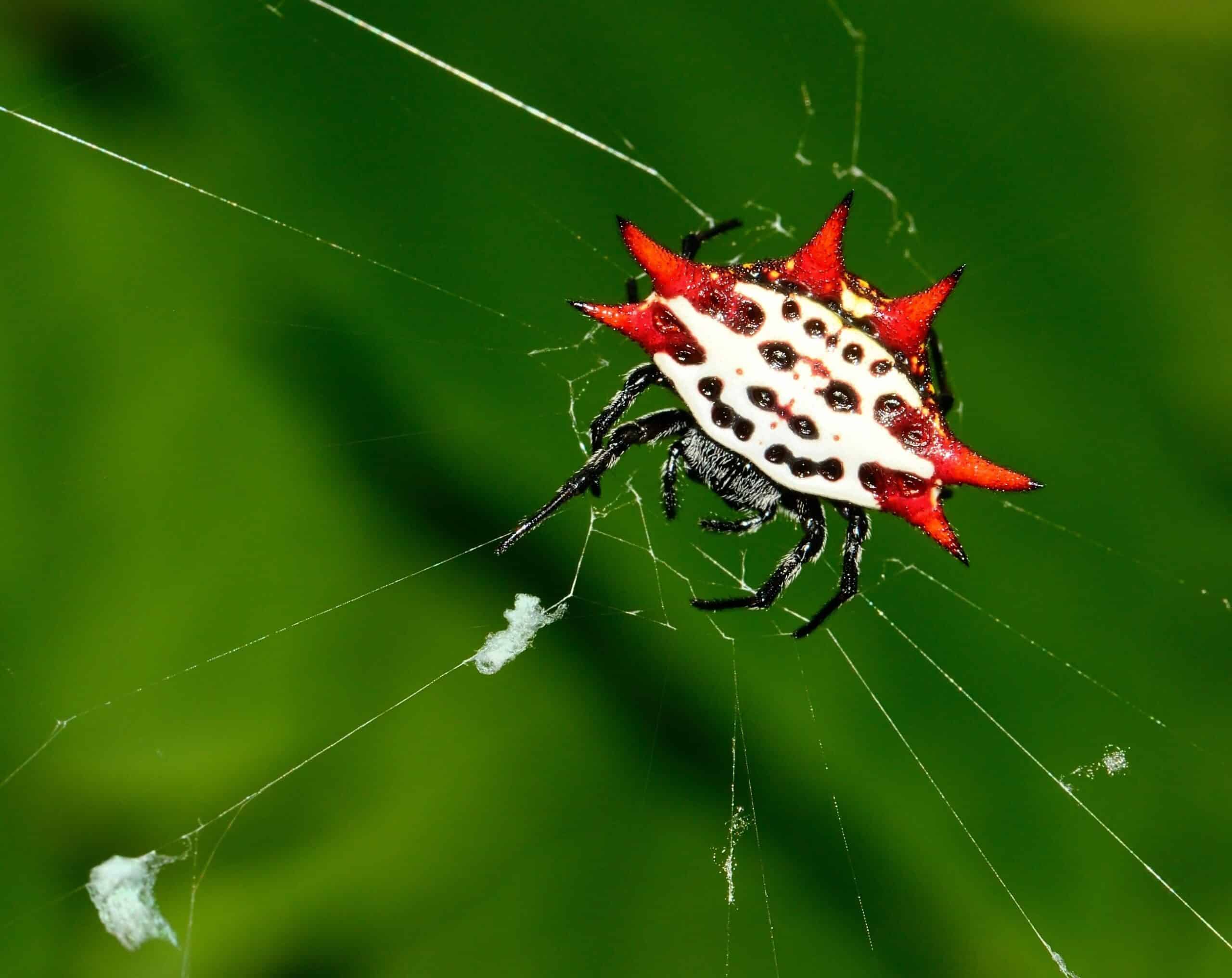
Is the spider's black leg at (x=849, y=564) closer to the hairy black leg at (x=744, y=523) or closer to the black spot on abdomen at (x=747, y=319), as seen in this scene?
the hairy black leg at (x=744, y=523)

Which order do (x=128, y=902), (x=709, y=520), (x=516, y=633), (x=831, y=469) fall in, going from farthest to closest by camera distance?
1. (x=709, y=520)
2. (x=831, y=469)
3. (x=516, y=633)
4. (x=128, y=902)

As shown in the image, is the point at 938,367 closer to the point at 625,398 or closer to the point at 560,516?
the point at 625,398

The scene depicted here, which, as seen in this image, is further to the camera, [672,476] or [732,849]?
[672,476]

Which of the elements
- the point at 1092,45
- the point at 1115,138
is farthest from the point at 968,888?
the point at 1092,45

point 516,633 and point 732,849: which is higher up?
point 516,633

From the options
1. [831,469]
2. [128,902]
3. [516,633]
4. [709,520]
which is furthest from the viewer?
[709,520]

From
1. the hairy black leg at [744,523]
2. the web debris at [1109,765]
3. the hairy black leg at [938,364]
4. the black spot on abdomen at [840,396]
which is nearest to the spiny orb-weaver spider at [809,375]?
the black spot on abdomen at [840,396]

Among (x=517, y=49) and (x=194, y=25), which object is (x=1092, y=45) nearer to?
(x=517, y=49)

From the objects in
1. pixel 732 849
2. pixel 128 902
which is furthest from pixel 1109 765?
pixel 128 902
